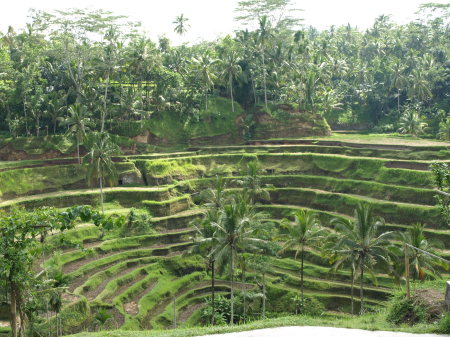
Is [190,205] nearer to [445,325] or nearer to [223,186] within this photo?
[223,186]

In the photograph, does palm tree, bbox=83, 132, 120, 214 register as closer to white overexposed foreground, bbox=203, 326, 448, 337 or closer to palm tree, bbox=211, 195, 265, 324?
palm tree, bbox=211, 195, 265, 324

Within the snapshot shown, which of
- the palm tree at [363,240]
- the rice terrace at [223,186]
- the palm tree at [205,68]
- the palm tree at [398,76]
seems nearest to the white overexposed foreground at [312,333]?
the rice terrace at [223,186]

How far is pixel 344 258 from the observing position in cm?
2919

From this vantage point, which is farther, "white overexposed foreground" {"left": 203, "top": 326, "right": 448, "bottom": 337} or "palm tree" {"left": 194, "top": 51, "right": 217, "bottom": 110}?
"palm tree" {"left": 194, "top": 51, "right": 217, "bottom": 110}

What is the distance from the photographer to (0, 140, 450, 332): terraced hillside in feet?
111

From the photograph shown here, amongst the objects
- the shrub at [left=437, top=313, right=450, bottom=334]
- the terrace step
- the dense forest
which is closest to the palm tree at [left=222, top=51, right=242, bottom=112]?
the dense forest

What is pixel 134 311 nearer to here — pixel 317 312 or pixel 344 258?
pixel 317 312

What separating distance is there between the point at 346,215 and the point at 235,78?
30391 mm

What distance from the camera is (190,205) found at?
48031 mm

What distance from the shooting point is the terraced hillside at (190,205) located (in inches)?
1336

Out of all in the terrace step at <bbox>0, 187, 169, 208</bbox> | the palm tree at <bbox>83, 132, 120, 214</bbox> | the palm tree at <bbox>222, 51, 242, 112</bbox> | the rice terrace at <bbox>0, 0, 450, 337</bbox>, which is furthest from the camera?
the palm tree at <bbox>222, 51, 242, 112</bbox>

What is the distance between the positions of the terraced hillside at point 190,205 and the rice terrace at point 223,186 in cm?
16

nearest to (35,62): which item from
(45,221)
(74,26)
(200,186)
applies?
(74,26)

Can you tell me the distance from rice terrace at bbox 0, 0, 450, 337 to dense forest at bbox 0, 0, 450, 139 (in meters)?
0.28
